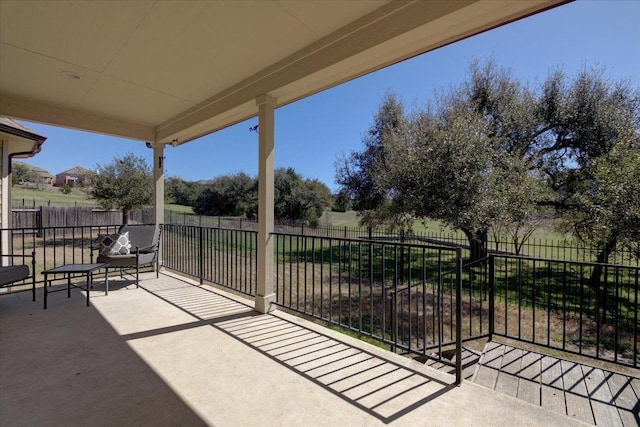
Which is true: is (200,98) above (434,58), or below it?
below

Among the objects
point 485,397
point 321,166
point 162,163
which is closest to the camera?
point 485,397

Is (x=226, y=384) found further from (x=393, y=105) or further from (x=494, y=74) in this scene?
(x=393, y=105)

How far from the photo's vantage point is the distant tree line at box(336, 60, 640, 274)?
4719 millimetres

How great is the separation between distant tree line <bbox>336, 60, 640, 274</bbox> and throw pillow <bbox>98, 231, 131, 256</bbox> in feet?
15.7

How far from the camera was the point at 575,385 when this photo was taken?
2.27m

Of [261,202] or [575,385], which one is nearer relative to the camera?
[575,385]

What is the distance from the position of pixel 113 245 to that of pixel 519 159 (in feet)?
26.3

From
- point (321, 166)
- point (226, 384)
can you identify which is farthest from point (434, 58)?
point (321, 166)

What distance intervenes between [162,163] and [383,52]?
4389 mm

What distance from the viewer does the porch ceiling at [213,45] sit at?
1.99 metres

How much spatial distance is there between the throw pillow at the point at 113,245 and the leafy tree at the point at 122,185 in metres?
7.37

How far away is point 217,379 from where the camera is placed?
6.32ft

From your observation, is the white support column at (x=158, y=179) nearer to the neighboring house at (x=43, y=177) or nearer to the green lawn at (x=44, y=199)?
the green lawn at (x=44, y=199)

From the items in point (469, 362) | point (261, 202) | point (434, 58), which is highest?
point (434, 58)
